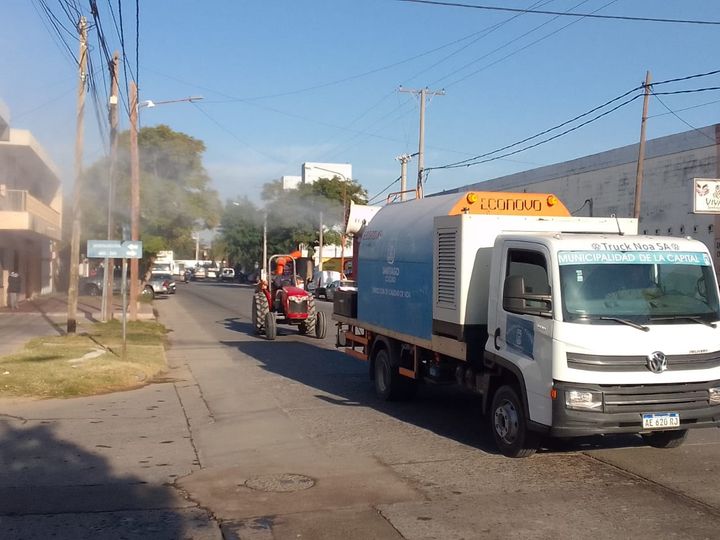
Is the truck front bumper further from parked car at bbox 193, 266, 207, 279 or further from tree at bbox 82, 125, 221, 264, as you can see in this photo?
parked car at bbox 193, 266, 207, 279

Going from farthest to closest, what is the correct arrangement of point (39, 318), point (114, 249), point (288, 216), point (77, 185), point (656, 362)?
point (288, 216)
point (39, 318)
point (77, 185)
point (114, 249)
point (656, 362)

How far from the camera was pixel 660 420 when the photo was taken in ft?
24.7

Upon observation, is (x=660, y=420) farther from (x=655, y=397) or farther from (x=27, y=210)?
(x=27, y=210)

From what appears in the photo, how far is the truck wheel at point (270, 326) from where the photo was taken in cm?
2294

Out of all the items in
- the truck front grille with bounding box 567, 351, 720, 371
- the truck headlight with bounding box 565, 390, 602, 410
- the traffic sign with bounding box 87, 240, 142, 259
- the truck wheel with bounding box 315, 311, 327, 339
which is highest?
the traffic sign with bounding box 87, 240, 142, 259

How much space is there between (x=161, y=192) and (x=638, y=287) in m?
39.0

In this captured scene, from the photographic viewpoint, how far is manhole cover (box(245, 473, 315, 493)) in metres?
7.38

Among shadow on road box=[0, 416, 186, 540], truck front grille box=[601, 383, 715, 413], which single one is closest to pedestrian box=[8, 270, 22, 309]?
shadow on road box=[0, 416, 186, 540]

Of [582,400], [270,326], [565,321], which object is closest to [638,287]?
[565,321]

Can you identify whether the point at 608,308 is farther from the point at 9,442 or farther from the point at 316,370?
the point at 316,370

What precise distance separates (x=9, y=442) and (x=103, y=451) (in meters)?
1.29

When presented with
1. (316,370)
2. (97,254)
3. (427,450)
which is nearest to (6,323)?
(97,254)

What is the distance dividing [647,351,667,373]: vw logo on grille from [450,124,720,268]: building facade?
17632mm

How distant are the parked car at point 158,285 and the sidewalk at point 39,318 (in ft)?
18.9
